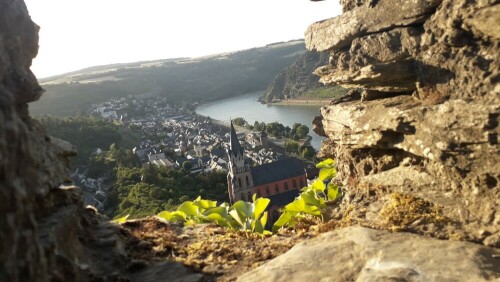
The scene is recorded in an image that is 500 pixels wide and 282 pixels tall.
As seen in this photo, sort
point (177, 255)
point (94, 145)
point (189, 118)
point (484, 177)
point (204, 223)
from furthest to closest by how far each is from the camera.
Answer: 1. point (189, 118)
2. point (94, 145)
3. point (204, 223)
4. point (177, 255)
5. point (484, 177)

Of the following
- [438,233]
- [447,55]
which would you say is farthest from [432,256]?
[447,55]

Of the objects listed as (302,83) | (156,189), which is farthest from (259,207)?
(302,83)

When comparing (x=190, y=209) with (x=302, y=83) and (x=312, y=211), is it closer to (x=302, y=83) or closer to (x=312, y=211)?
(x=312, y=211)

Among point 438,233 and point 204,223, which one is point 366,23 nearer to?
point 438,233

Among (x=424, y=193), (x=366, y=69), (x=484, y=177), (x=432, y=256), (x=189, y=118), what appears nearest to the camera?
(x=432, y=256)

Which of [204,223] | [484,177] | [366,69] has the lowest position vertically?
[204,223]

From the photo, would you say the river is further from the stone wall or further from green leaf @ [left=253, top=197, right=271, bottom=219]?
the stone wall

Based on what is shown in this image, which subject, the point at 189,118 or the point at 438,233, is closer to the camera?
the point at 438,233
